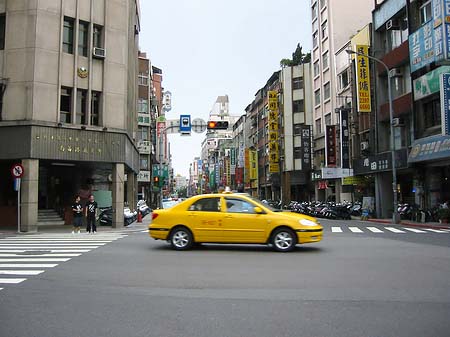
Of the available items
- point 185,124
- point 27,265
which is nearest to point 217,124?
point 185,124

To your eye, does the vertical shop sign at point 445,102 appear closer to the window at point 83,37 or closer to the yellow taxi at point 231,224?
the yellow taxi at point 231,224

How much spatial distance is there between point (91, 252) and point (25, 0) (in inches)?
596

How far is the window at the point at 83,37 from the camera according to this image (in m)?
23.4

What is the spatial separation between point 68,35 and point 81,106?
368cm

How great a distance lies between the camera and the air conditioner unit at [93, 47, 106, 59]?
76.6ft

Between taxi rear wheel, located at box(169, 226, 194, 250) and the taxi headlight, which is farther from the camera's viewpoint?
taxi rear wheel, located at box(169, 226, 194, 250)

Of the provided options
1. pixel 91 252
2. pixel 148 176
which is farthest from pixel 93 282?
pixel 148 176

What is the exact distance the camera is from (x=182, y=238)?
41.9ft

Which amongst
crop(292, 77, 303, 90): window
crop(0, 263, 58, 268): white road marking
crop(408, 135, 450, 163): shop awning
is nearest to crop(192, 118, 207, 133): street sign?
crop(408, 135, 450, 163): shop awning

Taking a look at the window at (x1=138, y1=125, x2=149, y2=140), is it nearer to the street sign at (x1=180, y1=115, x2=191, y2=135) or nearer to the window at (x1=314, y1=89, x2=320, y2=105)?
the window at (x1=314, y1=89, x2=320, y2=105)

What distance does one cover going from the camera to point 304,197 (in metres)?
56.7

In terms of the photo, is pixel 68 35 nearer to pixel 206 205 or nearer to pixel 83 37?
pixel 83 37

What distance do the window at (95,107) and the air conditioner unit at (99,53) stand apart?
1.89 meters

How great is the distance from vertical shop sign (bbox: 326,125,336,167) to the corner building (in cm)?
2244
